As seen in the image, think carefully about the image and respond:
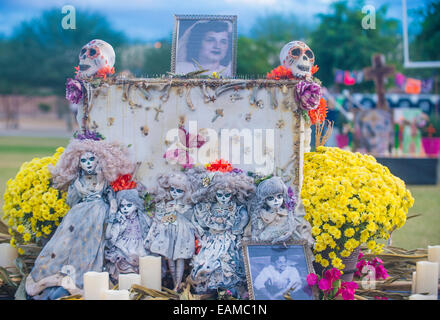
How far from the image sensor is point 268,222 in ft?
15.1

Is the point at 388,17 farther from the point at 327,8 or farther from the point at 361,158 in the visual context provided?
the point at 361,158

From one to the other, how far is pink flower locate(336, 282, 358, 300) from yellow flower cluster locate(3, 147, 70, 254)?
2.31 meters

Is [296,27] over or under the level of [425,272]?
over

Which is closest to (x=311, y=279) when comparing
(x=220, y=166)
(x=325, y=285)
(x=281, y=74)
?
(x=325, y=285)

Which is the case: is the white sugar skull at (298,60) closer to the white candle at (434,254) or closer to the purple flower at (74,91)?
the purple flower at (74,91)

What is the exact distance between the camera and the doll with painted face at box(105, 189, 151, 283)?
464 centimetres

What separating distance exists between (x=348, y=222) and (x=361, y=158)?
32.0 inches

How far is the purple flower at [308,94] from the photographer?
187 inches

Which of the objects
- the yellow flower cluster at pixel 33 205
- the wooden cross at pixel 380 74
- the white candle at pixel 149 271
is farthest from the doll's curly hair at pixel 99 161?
the wooden cross at pixel 380 74

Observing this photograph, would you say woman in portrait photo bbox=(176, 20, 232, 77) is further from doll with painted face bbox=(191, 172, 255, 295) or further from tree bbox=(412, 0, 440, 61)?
tree bbox=(412, 0, 440, 61)

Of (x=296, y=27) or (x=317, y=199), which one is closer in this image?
(x=317, y=199)

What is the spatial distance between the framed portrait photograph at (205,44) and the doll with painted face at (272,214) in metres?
1.34
